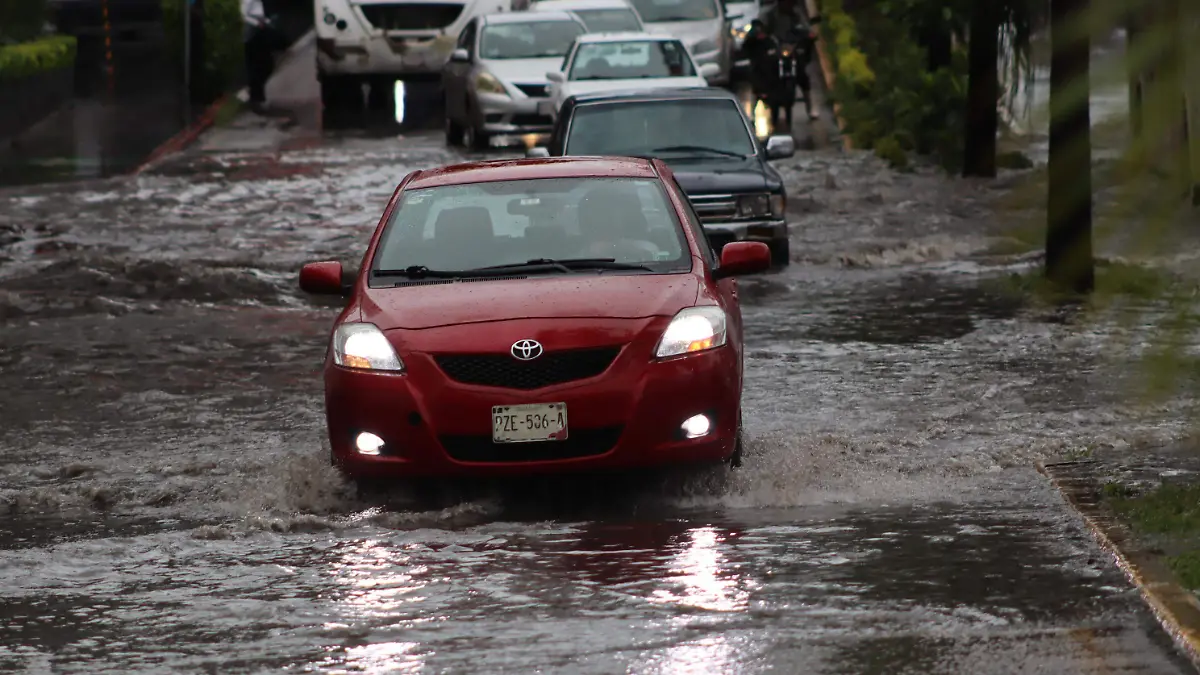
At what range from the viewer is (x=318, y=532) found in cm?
755

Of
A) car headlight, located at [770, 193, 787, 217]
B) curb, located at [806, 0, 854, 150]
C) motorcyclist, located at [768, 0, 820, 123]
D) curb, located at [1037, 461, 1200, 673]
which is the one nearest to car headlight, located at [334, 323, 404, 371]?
curb, located at [1037, 461, 1200, 673]

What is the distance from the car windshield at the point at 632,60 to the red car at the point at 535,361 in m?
14.7

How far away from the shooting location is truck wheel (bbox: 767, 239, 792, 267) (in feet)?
53.2

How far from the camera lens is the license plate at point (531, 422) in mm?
7422

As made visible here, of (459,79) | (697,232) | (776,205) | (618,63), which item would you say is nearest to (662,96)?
(776,205)

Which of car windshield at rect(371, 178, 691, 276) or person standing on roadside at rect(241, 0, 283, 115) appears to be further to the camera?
person standing on roadside at rect(241, 0, 283, 115)

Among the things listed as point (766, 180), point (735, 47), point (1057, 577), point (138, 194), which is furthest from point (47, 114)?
point (1057, 577)

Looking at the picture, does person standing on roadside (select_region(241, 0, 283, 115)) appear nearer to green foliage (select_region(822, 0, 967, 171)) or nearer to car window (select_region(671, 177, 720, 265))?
green foliage (select_region(822, 0, 967, 171))

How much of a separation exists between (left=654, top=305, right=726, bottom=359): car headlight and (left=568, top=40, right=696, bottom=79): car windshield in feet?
50.0

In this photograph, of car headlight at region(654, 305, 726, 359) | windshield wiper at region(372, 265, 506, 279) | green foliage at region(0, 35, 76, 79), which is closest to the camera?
car headlight at region(654, 305, 726, 359)

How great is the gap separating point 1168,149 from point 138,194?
22.1m

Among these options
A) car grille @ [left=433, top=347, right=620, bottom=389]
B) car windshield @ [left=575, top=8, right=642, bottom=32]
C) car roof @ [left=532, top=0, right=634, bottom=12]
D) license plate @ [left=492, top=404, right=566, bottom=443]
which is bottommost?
license plate @ [left=492, top=404, right=566, bottom=443]

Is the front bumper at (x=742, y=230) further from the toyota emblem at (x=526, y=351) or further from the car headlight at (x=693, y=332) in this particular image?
the toyota emblem at (x=526, y=351)

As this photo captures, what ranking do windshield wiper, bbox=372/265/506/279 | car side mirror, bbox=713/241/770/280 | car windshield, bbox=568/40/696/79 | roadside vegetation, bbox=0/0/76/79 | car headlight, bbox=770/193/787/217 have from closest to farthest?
windshield wiper, bbox=372/265/506/279 < car side mirror, bbox=713/241/770/280 < car headlight, bbox=770/193/787/217 < car windshield, bbox=568/40/696/79 < roadside vegetation, bbox=0/0/76/79
